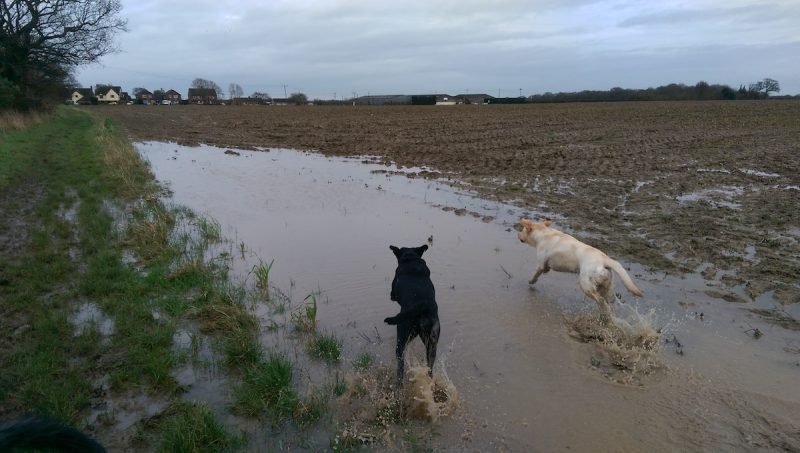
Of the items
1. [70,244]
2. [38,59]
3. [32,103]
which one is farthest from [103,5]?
[70,244]

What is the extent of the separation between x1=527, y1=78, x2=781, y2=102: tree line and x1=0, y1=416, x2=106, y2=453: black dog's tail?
89768mm

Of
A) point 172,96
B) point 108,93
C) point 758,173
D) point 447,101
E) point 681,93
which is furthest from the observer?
point 172,96

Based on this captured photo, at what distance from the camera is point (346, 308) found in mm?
5973

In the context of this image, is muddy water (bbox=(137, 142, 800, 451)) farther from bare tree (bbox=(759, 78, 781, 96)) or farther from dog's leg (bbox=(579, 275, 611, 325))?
bare tree (bbox=(759, 78, 781, 96))

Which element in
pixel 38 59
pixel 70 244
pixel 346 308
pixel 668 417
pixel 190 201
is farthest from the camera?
pixel 38 59

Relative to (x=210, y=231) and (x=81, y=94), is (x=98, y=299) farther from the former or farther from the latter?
(x=81, y=94)

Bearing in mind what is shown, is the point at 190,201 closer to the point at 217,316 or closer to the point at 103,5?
the point at 217,316

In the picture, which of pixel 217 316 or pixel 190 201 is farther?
pixel 190 201

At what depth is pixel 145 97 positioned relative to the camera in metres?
127

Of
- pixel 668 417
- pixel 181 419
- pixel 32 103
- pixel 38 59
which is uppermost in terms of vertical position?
pixel 38 59

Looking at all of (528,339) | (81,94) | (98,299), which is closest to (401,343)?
(528,339)

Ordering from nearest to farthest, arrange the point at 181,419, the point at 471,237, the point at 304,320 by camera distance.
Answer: the point at 181,419 < the point at 304,320 < the point at 471,237

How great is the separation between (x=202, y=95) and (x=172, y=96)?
20.2m

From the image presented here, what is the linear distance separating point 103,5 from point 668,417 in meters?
36.5
